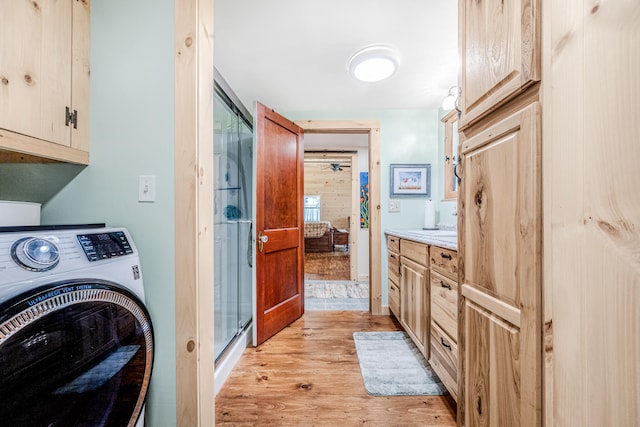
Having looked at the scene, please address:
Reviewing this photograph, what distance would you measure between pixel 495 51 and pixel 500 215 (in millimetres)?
517

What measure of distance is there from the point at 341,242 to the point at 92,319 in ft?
24.1

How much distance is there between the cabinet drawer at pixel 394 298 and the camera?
2.45 metres

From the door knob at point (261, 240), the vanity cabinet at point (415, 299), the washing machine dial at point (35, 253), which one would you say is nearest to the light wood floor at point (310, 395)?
the vanity cabinet at point (415, 299)

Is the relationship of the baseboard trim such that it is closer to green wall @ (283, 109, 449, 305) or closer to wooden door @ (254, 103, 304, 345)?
wooden door @ (254, 103, 304, 345)

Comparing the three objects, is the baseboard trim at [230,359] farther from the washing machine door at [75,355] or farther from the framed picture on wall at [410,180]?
the framed picture on wall at [410,180]

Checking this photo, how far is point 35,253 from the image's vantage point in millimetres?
702

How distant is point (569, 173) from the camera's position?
2.02ft

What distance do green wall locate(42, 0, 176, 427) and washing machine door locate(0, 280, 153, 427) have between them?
0.12 meters

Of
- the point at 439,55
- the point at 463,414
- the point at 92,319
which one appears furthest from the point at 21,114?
the point at 439,55

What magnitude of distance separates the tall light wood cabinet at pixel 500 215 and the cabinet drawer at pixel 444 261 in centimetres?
36

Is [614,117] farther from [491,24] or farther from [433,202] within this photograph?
[433,202]

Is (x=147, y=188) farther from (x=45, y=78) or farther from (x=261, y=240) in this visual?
(x=261, y=240)

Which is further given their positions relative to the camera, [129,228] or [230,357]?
[230,357]

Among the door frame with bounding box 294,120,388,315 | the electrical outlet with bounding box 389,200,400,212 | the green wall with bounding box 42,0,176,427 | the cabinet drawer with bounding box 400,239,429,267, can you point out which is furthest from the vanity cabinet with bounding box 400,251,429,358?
the green wall with bounding box 42,0,176,427
